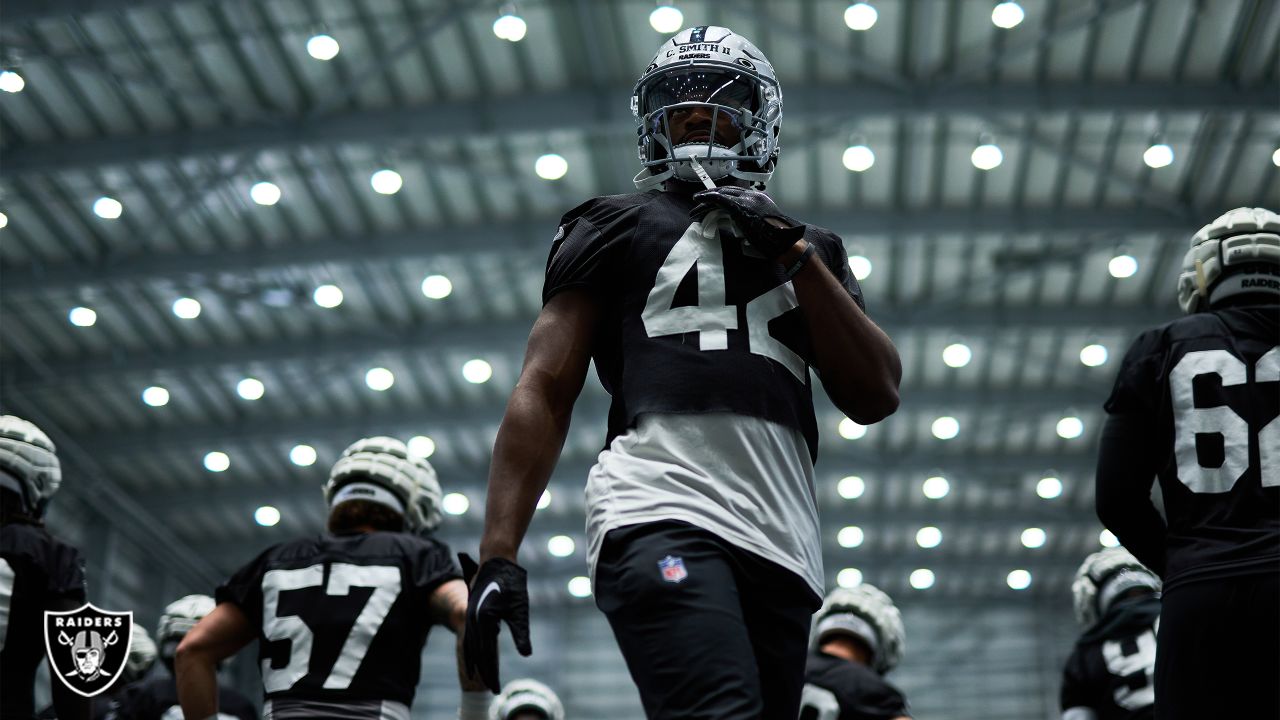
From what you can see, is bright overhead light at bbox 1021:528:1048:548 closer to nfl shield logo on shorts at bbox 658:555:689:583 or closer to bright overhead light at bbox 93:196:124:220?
bright overhead light at bbox 93:196:124:220

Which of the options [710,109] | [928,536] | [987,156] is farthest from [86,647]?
[928,536]

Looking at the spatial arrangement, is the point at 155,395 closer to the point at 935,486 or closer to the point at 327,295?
the point at 327,295

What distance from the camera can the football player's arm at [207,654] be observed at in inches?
201

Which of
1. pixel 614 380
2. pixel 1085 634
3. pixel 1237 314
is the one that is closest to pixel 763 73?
pixel 614 380

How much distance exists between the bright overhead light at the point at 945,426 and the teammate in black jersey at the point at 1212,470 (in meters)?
19.6

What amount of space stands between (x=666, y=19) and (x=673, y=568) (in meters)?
12.8

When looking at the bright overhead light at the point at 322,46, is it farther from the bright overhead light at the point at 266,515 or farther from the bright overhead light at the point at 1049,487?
the bright overhead light at the point at 1049,487

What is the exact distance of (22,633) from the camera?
5.33 meters

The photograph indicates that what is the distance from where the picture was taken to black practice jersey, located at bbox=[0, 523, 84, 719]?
529cm

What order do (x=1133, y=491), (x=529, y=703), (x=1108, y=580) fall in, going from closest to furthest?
(x=1133, y=491)
(x=1108, y=580)
(x=529, y=703)

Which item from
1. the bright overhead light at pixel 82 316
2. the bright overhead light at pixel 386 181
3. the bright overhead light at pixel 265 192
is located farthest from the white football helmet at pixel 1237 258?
the bright overhead light at pixel 82 316

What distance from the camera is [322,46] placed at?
14898mm

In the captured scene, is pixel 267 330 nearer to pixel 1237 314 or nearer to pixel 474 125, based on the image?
pixel 474 125

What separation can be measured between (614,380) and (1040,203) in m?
16.4
